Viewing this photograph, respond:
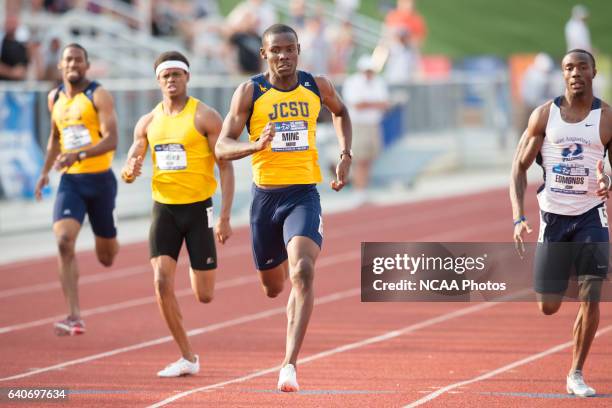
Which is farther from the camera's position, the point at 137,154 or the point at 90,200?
the point at 90,200

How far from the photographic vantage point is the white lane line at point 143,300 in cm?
1052

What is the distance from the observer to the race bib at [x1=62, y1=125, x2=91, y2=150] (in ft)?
32.3

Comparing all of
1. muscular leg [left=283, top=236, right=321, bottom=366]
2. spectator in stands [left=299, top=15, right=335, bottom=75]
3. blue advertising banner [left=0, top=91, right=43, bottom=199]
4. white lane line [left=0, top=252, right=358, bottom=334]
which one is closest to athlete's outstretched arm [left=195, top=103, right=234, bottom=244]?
muscular leg [left=283, top=236, right=321, bottom=366]

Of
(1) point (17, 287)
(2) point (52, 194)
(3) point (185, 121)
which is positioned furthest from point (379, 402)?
(2) point (52, 194)

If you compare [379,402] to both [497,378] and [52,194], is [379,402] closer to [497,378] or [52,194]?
[497,378]

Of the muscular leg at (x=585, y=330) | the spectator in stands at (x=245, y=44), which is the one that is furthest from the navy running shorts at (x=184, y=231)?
the spectator in stands at (x=245, y=44)

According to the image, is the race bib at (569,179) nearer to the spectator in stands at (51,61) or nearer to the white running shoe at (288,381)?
the white running shoe at (288,381)

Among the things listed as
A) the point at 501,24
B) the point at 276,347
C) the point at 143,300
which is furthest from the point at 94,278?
the point at 501,24

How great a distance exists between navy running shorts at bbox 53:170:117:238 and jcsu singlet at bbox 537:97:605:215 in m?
3.99

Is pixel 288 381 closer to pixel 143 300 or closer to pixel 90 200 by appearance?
pixel 90 200

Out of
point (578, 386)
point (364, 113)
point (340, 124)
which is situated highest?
point (340, 124)

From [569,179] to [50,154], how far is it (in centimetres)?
471

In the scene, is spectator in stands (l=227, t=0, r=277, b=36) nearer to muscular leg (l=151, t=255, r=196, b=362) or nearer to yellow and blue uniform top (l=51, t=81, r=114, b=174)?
yellow and blue uniform top (l=51, t=81, r=114, b=174)

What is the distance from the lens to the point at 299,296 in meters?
7.18
